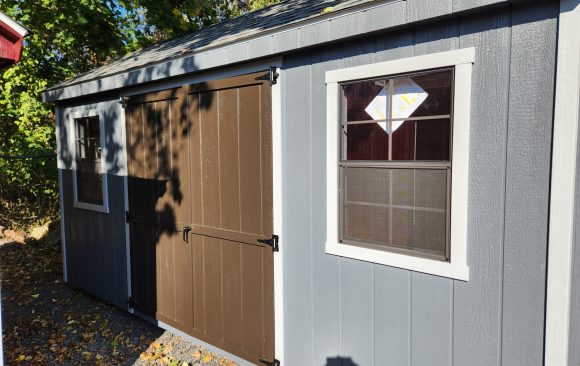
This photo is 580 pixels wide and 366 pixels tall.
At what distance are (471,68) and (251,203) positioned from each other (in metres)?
2.00

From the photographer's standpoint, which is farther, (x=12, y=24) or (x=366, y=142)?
(x=366, y=142)

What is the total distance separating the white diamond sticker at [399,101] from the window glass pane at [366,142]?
0.06m

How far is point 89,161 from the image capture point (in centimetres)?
543

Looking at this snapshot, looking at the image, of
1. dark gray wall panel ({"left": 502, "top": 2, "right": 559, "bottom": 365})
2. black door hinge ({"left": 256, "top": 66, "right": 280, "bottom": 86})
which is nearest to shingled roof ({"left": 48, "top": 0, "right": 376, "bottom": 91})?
black door hinge ({"left": 256, "top": 66, "right": 280, "bottom": 86})

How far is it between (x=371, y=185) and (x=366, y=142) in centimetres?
30

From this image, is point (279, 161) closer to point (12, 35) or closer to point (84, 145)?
point (12, 35)

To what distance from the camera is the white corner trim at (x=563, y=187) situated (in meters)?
1.95

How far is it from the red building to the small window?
2720mm

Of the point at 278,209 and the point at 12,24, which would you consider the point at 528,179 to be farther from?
the point at 12,24

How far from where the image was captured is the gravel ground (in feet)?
12.6

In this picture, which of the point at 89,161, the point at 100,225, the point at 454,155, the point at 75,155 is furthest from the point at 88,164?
the point at 454,155

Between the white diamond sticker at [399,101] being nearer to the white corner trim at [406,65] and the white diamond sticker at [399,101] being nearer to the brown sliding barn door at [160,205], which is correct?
the white corner trim at [406,65]

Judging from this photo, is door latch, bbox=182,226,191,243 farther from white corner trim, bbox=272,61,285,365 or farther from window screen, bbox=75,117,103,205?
window screen, bbox=75,117,103,205

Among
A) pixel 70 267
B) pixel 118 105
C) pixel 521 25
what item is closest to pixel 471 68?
pixel 521 25
